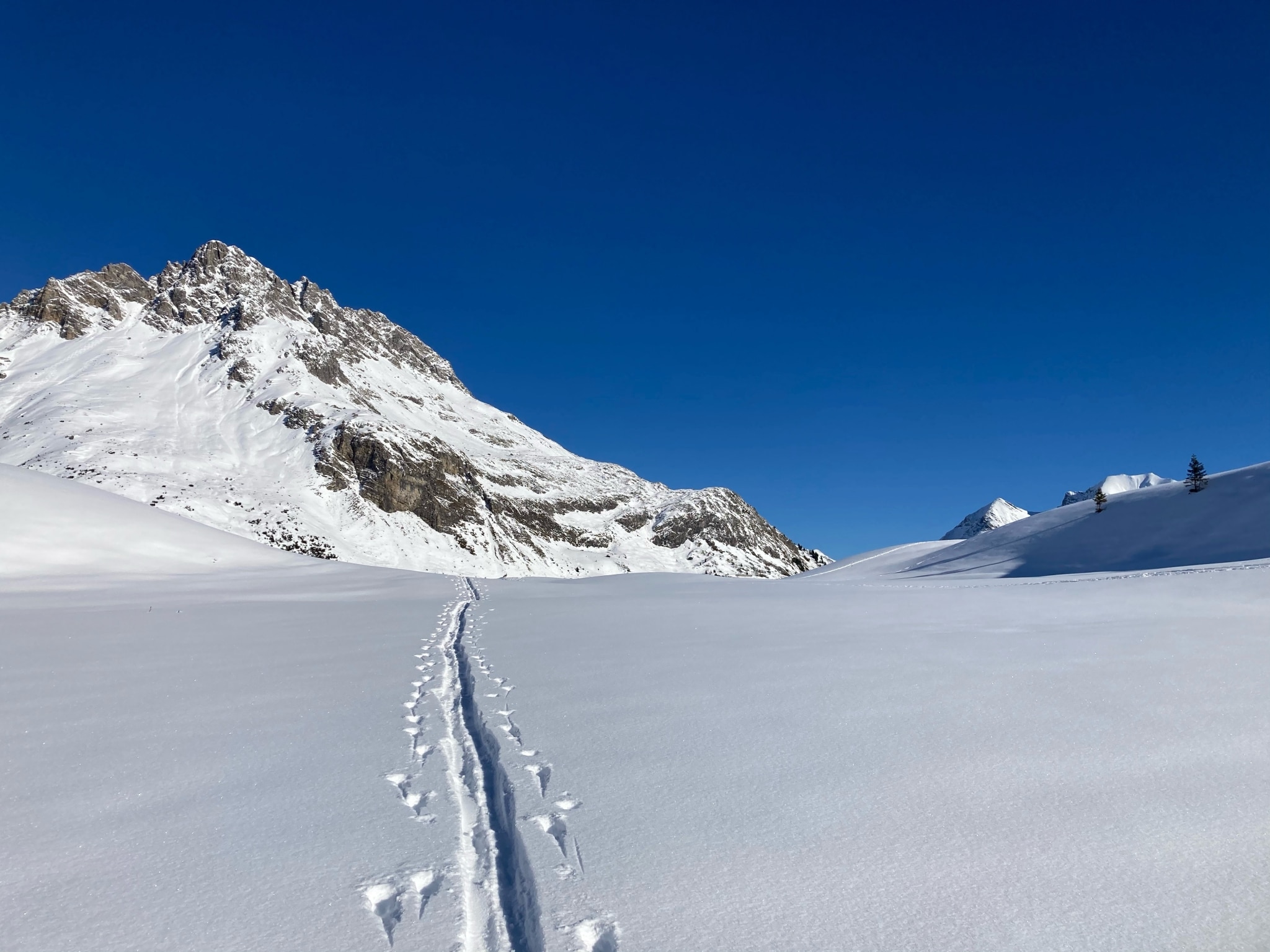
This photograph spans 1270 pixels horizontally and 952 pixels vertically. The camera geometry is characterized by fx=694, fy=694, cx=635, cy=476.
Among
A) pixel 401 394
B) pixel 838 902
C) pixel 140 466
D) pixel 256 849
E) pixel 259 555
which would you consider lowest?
pixel 838 902

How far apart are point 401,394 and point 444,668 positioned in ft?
645

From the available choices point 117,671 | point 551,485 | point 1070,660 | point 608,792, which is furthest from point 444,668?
point 551,485

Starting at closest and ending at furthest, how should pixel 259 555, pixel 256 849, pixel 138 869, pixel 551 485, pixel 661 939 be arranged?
1. pixel 661 939
2. pixel 138 869
3. pixel 256 849
4. pixel 259 555
5. pixel 551 485

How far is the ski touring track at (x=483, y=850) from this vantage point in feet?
11.2

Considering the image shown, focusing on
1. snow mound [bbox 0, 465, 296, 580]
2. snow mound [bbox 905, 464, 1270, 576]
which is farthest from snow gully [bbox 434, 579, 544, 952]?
snow mound [bbox 905, 464, 1270, 576]

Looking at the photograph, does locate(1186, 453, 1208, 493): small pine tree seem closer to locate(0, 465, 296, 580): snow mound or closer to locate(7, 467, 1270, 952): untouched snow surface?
locate(7, 467, 1270, 952): untouched snow surface

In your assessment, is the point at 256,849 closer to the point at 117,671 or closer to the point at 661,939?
the point at 661,939

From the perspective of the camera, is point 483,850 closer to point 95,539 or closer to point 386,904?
point 386,904

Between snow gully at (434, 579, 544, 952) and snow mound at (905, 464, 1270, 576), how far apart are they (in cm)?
3914

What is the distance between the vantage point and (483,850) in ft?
14.2

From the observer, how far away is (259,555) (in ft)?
131

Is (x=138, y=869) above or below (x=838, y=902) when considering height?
above

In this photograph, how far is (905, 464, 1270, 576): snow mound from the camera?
35594 mm

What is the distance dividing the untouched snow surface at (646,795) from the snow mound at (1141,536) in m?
30.7
